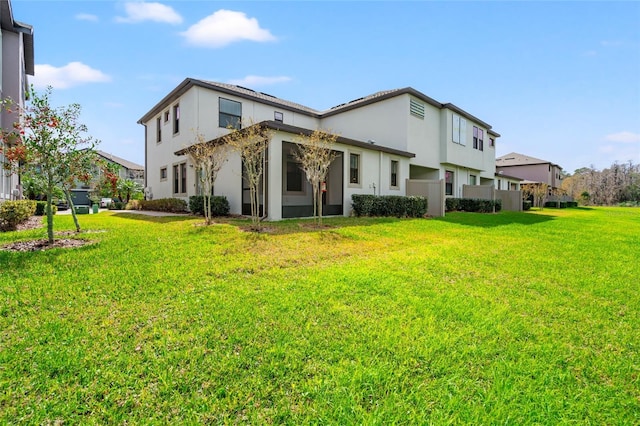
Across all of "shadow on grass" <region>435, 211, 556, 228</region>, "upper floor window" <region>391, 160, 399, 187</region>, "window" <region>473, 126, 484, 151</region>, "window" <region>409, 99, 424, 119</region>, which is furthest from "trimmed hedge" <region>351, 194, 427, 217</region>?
"window" <region>473, 126, 484, 151</region>

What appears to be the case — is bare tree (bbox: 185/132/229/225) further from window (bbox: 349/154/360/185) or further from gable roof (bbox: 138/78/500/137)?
window (bbox: 349/154/360/185)

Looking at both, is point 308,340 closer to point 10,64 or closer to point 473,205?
point 10,64

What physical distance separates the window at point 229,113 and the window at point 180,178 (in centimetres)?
313

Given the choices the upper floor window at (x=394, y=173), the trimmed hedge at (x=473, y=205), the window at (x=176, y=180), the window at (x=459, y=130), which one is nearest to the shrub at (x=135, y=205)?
the window at (x=176, y=180)

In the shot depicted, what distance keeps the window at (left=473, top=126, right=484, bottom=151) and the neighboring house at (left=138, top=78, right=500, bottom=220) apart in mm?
156

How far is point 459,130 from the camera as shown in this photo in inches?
816

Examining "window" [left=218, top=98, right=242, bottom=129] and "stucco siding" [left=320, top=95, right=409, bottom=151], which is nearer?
"window" [left=218, top=98, right=242, bottom=129]

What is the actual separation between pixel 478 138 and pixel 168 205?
72.5ft

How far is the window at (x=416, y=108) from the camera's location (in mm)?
17141

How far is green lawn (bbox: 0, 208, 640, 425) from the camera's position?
2.18 metres

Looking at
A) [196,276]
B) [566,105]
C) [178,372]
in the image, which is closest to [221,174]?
[196,276]

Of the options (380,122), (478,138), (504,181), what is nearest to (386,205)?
(380,122)

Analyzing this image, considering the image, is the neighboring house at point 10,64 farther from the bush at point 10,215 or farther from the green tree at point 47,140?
the green tree at point 47,140

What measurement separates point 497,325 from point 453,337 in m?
0.71
